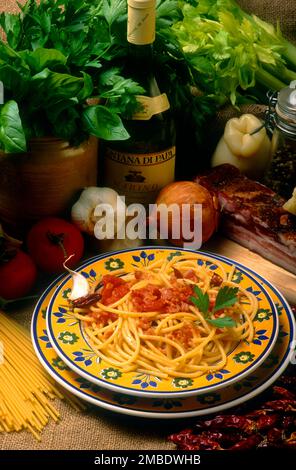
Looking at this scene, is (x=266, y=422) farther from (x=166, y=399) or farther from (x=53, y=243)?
(x=53, y=243)

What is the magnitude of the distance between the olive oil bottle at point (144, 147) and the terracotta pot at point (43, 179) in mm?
80

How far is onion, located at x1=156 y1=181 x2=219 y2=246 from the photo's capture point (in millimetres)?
2234

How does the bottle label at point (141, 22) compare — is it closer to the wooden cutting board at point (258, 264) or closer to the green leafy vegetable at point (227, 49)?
the green leafy vegetable at point (227, 49)

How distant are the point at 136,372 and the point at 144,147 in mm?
822

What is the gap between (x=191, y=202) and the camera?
87.8 inches

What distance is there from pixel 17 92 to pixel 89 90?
210 millimetres

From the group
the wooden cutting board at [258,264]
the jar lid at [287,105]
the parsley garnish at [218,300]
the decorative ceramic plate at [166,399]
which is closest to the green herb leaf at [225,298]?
the parsley garnish at [218,300]

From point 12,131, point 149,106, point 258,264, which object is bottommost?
point 258,264

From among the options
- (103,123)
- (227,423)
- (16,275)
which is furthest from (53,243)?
(227,423)

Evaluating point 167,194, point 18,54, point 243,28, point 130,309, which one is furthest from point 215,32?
point 130,309

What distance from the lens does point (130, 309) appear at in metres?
1.87

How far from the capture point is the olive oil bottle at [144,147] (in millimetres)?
2238

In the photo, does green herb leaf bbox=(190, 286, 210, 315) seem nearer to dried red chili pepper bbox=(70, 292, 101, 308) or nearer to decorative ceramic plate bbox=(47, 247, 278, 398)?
decorative ceramic plate bbox=(47, 247, 278, 398)

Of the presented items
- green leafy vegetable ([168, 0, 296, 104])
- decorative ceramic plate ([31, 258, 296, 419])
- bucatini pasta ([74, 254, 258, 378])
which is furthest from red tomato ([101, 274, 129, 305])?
green leafy vegetable ([168, 0, 296, 104])
